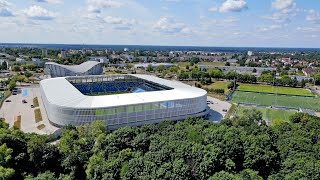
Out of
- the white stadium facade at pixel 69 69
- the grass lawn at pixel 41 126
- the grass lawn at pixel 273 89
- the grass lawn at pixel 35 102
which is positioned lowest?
the grass lawn at pixel 41 126

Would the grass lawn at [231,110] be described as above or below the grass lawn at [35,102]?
below

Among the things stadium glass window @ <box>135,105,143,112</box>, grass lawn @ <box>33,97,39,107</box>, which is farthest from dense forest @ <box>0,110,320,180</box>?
grass lawn @ <box>33,97,39,107</box>

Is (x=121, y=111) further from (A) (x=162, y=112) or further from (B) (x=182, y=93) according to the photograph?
(B) (x=182, y=93)

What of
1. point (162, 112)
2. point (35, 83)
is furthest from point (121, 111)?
point (35, 83)

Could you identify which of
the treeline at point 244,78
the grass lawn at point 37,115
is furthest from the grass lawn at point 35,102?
the treeline at point 244,78

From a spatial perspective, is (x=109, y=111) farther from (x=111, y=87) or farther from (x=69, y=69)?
(x=69, y=69)

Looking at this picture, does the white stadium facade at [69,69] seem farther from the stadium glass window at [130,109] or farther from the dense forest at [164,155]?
the dense forest at [164,155]

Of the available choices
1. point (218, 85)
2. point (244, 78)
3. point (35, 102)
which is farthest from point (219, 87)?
point (35, 102)
